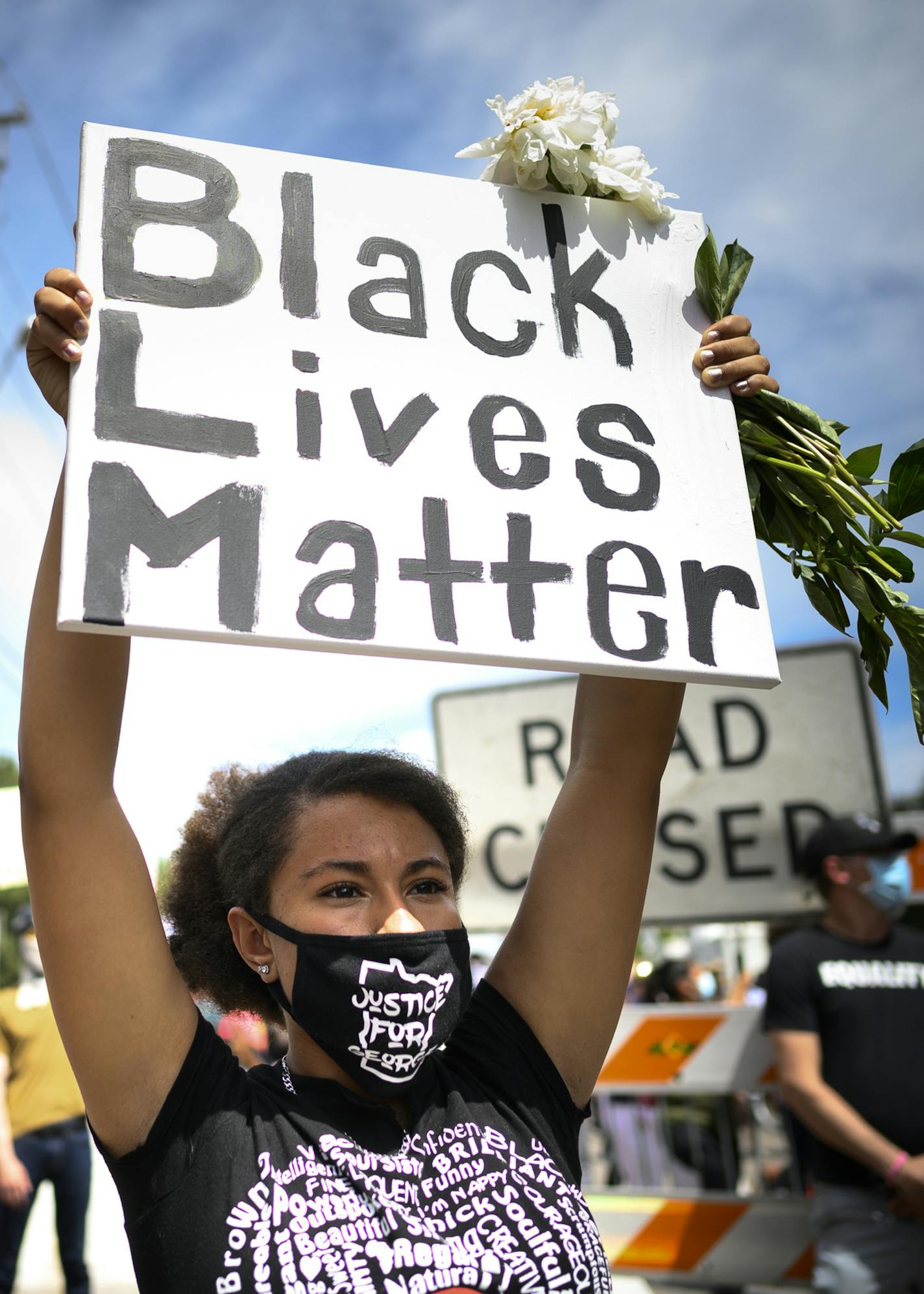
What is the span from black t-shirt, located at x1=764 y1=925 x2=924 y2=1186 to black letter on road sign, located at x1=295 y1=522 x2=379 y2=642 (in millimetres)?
3149

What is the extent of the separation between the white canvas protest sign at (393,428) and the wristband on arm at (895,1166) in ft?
9.21

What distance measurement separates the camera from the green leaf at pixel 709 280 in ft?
7.02

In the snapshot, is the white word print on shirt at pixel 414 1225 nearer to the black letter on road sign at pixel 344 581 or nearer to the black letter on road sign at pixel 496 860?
the black letter on road sign at pixel 344 581

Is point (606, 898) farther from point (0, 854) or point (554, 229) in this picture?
point (0, 854)

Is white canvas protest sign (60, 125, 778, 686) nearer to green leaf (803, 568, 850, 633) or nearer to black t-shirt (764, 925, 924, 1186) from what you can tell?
green leaf (803, 568, 850, 633)

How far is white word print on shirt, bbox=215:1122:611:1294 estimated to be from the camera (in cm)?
154

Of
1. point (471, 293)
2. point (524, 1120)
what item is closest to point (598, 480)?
point (471, 293)

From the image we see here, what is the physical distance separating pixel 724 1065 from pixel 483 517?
3.89 meters

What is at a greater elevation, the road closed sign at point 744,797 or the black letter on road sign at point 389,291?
the black letter on road sign at point 389,291

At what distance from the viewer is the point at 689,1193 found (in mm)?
5035

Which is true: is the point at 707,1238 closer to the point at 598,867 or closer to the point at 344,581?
the point at 598,867

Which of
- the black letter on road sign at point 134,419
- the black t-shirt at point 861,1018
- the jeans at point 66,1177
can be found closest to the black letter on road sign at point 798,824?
the black t-shirt at point 861,1018

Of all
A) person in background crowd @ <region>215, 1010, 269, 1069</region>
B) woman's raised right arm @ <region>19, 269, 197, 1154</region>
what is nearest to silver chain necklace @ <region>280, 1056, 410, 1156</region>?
woman's raised right arm @ <region>19, 269, 197, 1154</region>

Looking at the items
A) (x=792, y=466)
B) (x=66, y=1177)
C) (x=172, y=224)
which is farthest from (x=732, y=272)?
(x=66, y=1177)
